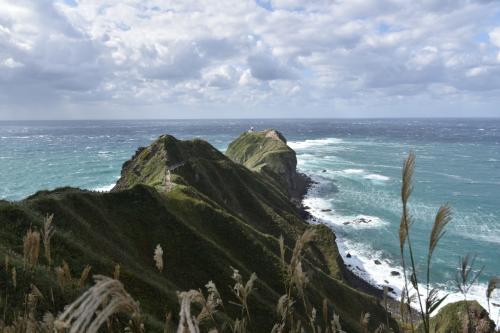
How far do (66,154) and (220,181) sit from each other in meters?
135

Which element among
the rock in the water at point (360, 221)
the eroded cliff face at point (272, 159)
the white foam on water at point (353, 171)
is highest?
the eroded cliff face at point (272, 159)

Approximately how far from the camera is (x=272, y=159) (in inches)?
4545

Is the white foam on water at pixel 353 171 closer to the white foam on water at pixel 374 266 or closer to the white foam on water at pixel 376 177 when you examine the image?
the white foam on water at pixel 376 177

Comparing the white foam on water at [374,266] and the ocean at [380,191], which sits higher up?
the ocean at [380,191]

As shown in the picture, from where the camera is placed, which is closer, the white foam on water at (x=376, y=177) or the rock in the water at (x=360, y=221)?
the rock in the water at (x=360, y=221)

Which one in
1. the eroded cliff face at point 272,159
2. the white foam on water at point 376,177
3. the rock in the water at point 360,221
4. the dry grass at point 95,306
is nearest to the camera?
the dry grass at point 95,306

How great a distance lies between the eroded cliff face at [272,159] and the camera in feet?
357

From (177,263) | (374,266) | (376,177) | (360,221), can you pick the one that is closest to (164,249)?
(177,263)

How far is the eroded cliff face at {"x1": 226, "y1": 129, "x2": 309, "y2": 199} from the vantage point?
108794 millimetres

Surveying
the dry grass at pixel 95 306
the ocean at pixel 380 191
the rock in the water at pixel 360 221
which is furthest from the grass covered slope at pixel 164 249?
the rock in the water at pixel 360 221

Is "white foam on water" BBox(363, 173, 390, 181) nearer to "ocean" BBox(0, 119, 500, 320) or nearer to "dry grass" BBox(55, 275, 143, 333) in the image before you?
"ocean" BBox(0, 119, 500, 320)

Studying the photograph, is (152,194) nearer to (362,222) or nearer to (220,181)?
(220,181)

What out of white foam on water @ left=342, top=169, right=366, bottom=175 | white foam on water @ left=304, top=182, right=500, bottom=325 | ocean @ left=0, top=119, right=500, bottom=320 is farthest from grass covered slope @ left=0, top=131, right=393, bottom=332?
white foam on water @ left=342, top=169, right=366, bottom=175

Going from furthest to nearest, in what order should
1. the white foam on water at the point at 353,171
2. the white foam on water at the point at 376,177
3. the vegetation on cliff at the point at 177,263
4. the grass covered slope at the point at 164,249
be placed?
the white foam on water at the point at 353,171, the white foam on water at the point at 376,177, the grass covered slope at the point at 164,249, the vegetation on cliff at the point at 177,263
